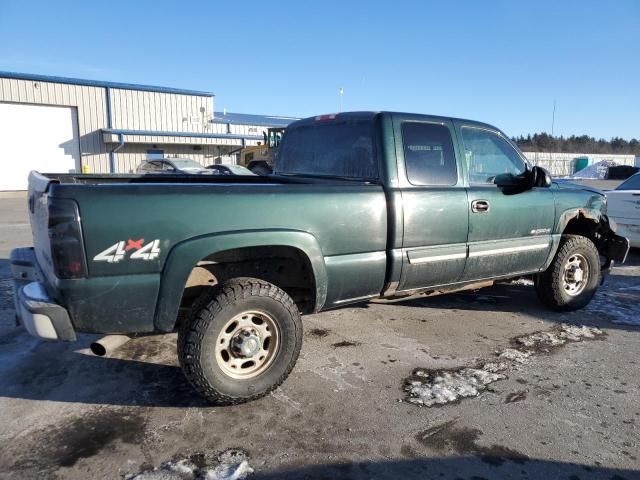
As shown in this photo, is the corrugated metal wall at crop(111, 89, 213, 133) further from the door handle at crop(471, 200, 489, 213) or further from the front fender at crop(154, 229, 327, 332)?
the front fender at crop(154, 229, 327, 332)

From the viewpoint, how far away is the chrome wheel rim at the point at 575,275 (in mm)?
5207

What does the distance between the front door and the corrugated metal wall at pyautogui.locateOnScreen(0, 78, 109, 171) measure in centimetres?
2532

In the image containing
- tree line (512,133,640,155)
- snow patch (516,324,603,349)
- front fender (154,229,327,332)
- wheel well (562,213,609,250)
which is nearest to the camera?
front fender (154,229,327,332)

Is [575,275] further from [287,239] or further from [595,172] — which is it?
[595,172]

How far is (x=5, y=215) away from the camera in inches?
563

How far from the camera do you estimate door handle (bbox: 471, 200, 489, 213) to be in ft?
13.7

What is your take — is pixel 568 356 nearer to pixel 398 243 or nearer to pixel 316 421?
pixel 398 243

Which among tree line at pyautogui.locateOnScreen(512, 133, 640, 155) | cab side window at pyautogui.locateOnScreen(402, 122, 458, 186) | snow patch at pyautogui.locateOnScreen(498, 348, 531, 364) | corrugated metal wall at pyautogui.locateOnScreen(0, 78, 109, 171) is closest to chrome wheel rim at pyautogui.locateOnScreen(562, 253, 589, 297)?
snow patch at pyautogui.locateOnScreen(498, 348, 531, 364)

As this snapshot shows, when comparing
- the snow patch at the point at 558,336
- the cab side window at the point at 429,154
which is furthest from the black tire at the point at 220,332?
the snow patch at the point at 558,336

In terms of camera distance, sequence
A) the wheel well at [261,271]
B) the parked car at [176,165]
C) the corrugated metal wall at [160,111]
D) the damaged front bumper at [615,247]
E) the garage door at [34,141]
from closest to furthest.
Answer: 1. the wheel well at [261,271]
2. the damaged front bumper at [615,247]
3. the parked car at [176,165]
4. the garage door at [34,141]
5. the corrugated metal wall at [160,111]

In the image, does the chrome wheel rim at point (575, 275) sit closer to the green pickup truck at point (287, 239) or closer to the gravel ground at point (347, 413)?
the green pickup truck at point (287, 239)

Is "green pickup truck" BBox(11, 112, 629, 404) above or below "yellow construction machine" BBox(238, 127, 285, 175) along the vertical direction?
below

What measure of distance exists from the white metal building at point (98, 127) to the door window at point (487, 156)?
24.0 meters

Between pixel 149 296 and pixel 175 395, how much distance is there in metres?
0.90
